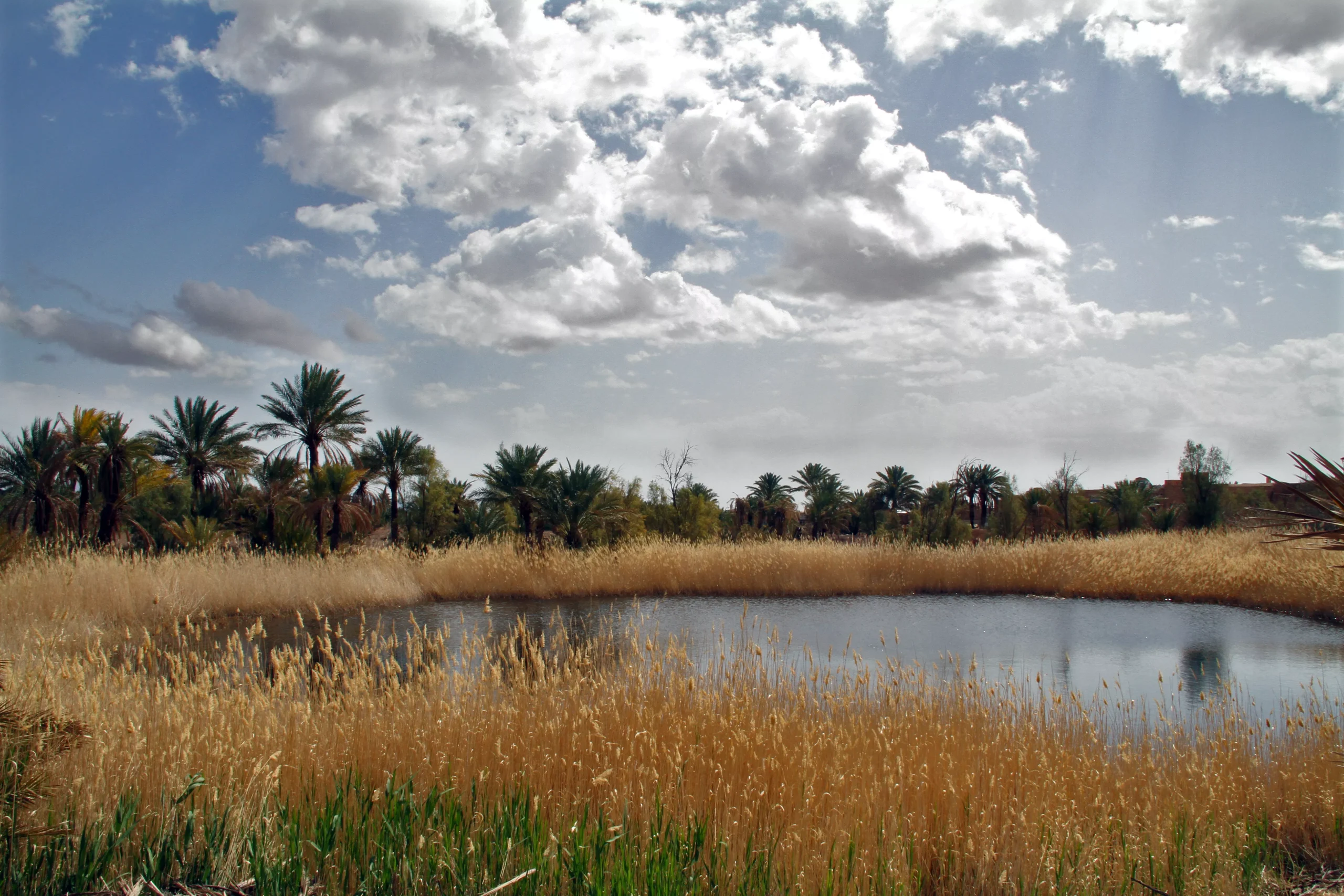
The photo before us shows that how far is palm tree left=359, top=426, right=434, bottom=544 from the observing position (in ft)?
96.6

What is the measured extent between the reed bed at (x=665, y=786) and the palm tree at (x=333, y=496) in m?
17.8

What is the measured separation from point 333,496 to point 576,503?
7.22m

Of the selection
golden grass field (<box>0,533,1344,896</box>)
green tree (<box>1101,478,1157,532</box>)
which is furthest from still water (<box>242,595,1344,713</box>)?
green tree (<box>1101,478,1157,532</box>)

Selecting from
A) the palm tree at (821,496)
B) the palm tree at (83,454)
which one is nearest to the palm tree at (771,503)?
the palm tree at (821,496)

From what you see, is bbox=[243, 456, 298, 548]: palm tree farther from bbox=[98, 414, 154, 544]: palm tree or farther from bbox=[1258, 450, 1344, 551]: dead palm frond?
bbox=[1258, 450, 1344, 551]: dead palm frond

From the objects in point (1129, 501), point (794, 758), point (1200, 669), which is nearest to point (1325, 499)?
point (794, 758)

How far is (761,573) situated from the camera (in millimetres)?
18266

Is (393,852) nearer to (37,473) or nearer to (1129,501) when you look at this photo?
(37,473)

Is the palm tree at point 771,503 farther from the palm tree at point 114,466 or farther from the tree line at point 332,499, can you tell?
the palm tree at point 114,466

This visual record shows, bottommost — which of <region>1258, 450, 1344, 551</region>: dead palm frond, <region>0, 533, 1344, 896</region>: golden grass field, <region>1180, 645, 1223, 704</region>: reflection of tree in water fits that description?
<region>1180, 645, 1223, 704</region>: reflection of tree in water

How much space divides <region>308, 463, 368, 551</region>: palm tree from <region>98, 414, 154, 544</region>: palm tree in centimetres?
415

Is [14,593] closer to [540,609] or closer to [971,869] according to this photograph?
[540,609]

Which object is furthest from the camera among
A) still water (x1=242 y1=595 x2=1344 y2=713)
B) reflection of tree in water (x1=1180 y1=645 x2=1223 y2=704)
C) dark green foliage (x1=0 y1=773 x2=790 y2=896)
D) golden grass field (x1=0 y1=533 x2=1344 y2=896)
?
still water (x1=242 y1=595 x2=1344 y2=713)

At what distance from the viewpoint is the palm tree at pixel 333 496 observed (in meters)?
23.4
